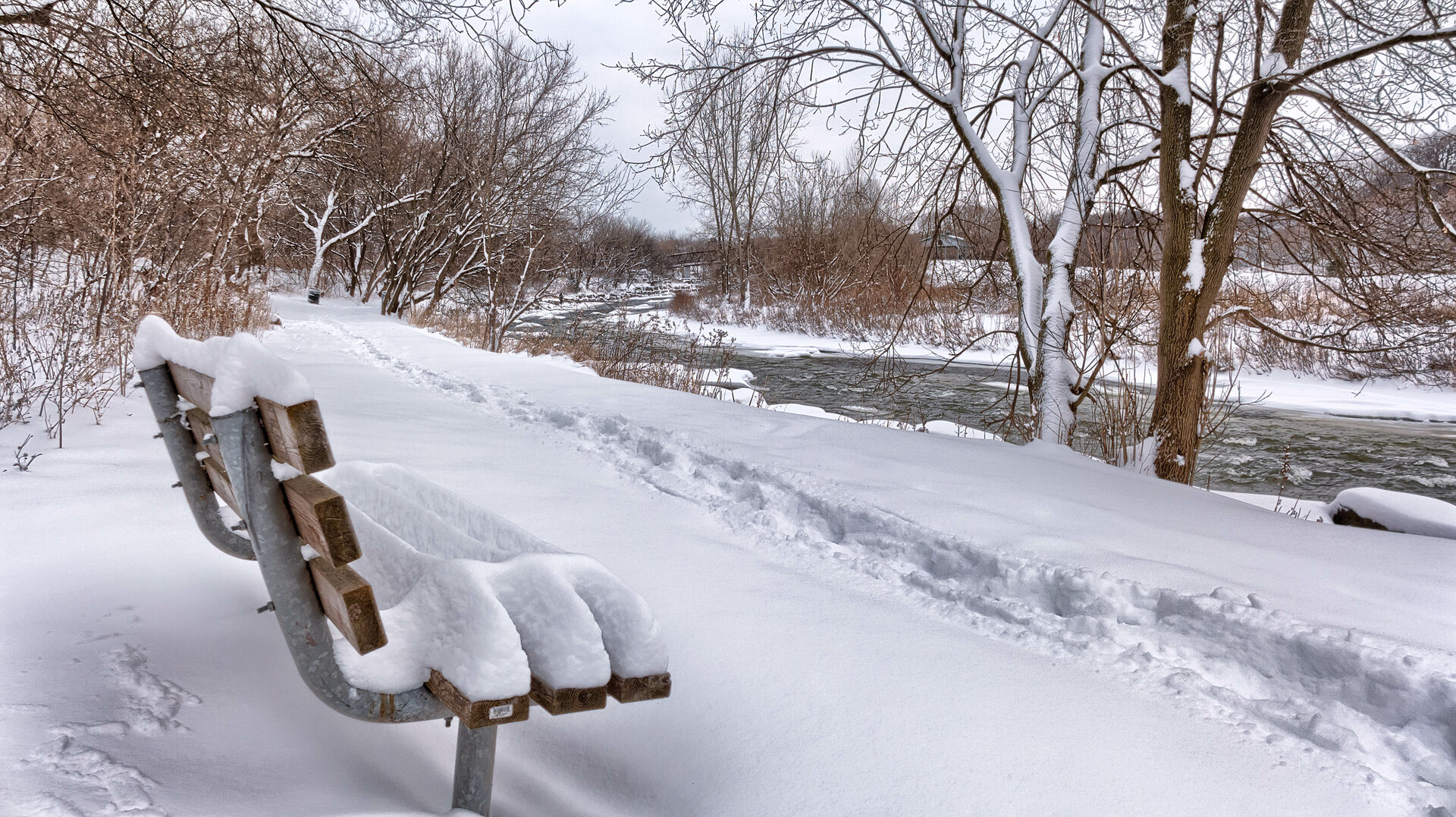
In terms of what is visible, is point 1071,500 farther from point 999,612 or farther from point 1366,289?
point 1366,289

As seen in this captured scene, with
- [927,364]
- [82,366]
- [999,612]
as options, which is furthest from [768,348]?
[999,612]

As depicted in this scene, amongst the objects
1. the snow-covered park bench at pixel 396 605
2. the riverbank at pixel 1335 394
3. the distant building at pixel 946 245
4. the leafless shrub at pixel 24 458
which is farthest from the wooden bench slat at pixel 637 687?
the riverbank at pixel 1335 394

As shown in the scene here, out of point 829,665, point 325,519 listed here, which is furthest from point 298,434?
point 829,665

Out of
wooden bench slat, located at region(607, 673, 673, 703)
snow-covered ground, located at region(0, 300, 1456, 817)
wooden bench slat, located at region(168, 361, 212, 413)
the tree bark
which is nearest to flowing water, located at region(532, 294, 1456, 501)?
the tree bark

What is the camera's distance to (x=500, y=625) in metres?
1.34

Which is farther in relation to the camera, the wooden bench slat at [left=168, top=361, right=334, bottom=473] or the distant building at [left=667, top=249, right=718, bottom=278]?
the distant building at [left=667, top=249, right=718, bottom=278]

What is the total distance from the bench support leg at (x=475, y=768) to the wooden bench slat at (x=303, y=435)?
0.64 metres

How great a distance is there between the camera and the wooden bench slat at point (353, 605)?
1.22m

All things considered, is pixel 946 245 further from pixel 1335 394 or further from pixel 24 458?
pixel 1335 394

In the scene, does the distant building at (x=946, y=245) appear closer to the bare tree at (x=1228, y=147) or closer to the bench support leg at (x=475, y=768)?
the bare tree at (x=1228, y=147)

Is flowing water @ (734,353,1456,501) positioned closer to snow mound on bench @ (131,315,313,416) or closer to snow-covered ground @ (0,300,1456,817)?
snow-covered ground @ (0,300,1456,817)

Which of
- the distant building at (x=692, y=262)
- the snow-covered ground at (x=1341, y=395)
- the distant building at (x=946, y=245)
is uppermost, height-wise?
the distant building at (x=692, y=262)

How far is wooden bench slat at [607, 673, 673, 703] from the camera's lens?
4.77ft

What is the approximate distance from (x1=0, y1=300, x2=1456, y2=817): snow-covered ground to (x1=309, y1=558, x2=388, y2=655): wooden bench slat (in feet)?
1.48
